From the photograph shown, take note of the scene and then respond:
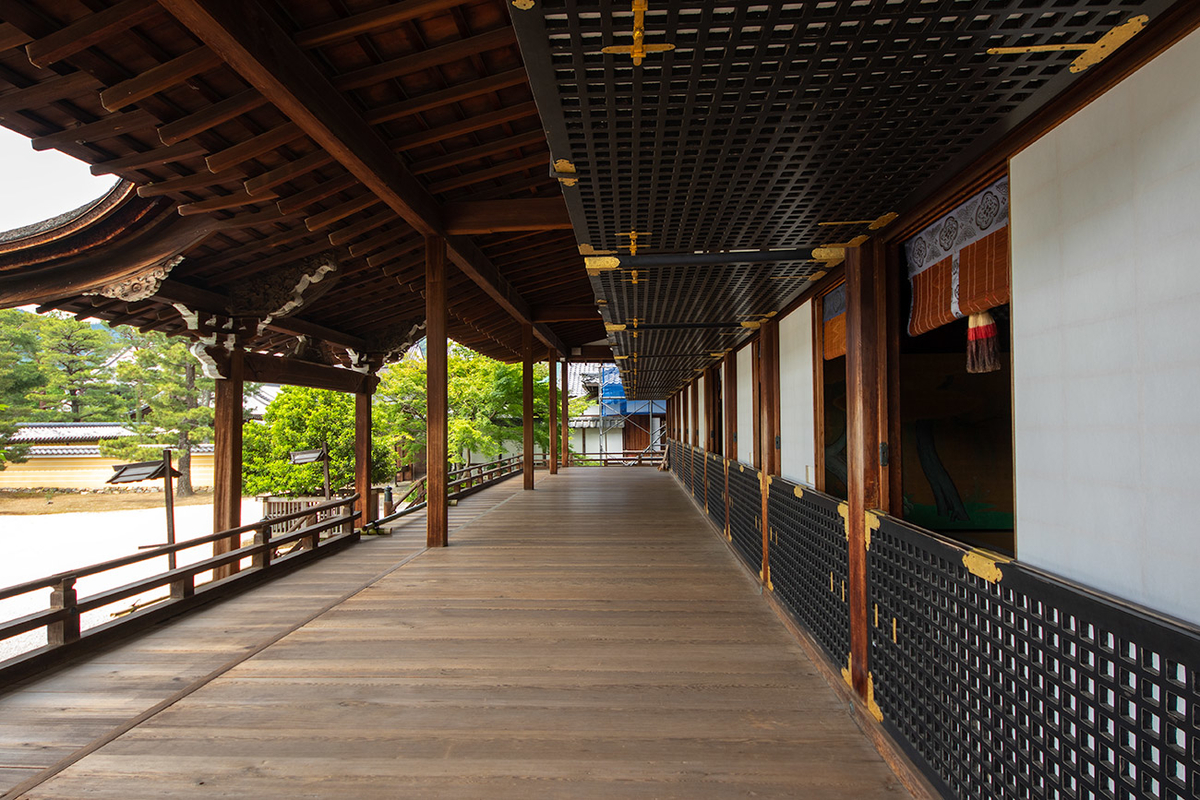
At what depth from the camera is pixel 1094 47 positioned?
116 cm

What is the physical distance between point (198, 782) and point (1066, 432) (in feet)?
9.61

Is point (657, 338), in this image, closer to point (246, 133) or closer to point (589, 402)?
point (246, 133)

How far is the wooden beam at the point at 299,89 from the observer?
2744 mm

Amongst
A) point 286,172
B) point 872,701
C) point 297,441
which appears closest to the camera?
point 872,701

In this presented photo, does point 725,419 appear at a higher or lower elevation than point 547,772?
higher

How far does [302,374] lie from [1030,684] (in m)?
7.78

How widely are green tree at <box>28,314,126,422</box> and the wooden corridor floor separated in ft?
78.9

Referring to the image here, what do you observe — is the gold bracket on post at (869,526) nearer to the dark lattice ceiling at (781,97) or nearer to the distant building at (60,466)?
the dark lattice ceiling at (781,97)

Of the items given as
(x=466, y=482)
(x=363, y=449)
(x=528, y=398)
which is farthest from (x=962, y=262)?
(x=528, y=398)

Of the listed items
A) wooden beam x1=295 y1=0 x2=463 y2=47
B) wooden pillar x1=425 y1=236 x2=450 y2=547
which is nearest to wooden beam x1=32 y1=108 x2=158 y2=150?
wooden beam x1=295 y1=0 x2=463 y2=47

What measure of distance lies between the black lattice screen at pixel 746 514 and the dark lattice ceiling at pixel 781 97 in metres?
2.70

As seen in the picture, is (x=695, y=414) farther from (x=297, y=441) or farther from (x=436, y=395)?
(x=297, y=441)

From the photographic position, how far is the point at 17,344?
66.1 ft

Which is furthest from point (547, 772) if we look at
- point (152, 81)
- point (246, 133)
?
point (246, 133)
